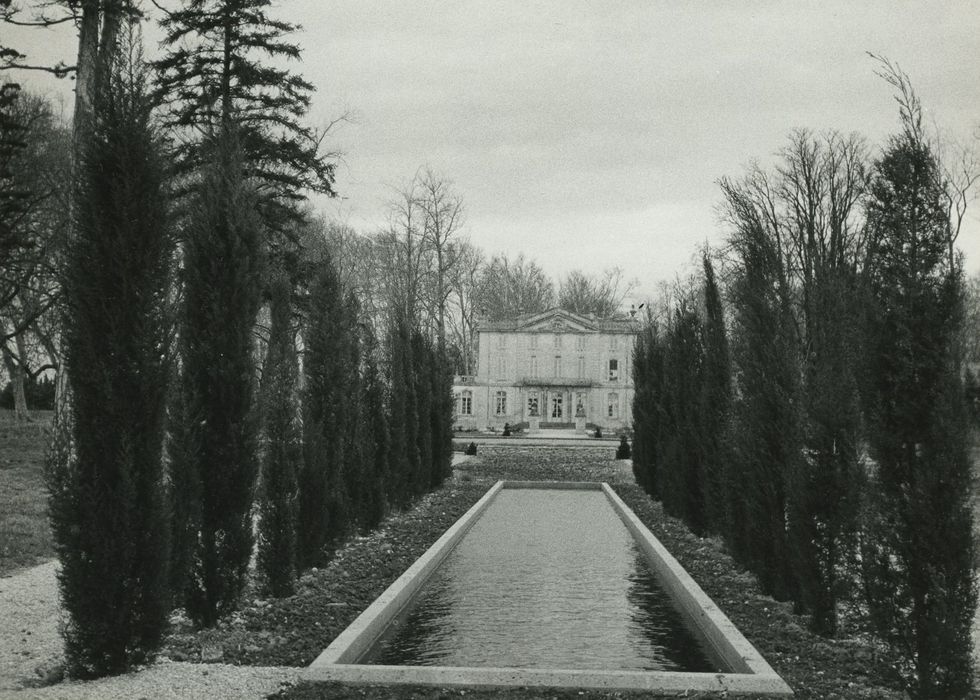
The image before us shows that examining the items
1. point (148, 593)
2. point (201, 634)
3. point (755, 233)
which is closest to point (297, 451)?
point (201, 634)

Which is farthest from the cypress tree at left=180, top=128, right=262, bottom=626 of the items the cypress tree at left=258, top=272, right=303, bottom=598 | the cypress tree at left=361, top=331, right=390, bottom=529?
the cypress tree at left=361, top=331, right=390, bottom=529

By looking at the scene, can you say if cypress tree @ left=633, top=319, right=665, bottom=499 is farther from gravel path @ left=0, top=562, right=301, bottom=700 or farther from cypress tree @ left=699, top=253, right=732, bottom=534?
gravel path @ left=0, top=562, right=301, bottom=700

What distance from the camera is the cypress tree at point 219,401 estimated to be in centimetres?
771

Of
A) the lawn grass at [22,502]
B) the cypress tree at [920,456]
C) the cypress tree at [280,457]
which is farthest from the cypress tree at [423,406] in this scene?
the cypress tree at [920,456]

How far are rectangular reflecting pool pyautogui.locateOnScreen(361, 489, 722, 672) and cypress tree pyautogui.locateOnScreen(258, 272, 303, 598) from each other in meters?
1.44

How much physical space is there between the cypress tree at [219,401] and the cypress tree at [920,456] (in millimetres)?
5130

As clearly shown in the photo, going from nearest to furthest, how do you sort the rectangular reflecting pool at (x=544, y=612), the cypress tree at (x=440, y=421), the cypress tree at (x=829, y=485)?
the rectangular reflecting pool at (x=544, y=612), the cypress tree at (x=829, y=485), the cypress tree at (x=440, y=421)

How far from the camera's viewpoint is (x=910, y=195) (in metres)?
6.14

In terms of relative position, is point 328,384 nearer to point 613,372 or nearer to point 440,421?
point 440,421

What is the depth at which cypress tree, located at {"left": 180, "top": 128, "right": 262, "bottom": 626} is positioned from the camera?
7.71 m

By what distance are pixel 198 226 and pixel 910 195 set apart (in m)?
5.86

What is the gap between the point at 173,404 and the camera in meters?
7.38

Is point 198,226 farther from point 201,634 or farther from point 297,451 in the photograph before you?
point 201,634

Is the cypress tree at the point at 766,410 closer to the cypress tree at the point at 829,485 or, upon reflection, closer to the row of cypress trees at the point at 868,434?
the row of cypress trees at the point at 868,434
